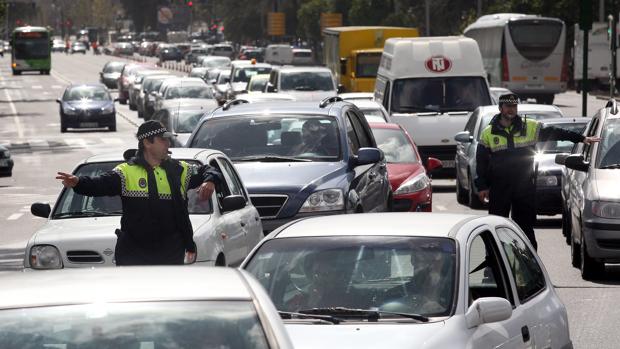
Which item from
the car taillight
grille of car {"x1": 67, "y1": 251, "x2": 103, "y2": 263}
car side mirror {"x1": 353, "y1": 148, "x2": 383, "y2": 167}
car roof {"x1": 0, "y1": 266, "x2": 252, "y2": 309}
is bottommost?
the car taillight

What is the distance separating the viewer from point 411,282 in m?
7.80

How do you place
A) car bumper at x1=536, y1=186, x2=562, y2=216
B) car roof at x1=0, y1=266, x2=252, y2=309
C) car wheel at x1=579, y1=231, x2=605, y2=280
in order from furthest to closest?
car bumper at x1=536, y1=186, x2=562, y2=216, car wheel at x1=579, y1=231, x2=605, y2=280, car roof at x1=0, y1=266, x2=252, y2=309

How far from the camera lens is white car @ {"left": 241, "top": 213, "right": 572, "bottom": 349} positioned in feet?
23.9

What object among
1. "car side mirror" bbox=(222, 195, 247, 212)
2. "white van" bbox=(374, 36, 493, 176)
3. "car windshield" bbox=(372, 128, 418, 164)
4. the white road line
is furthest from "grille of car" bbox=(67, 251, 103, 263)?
"white van" bbox=(374, 36, 493, 176)

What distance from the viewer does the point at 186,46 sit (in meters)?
149

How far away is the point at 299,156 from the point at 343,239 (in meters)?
7.79

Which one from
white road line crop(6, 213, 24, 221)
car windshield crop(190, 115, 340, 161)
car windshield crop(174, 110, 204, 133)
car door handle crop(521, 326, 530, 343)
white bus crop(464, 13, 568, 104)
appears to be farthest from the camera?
white bus crop(464, 13, 568, 104)

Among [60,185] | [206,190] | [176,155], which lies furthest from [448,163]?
[206,190]

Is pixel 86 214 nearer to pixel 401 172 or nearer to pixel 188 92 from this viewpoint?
pixel 401 172

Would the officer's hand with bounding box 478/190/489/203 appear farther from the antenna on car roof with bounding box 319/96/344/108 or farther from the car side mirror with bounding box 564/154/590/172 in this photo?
the antenna on car roof with bounding box 319/96/344/108

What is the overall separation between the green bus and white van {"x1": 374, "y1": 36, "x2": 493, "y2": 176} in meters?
70.3

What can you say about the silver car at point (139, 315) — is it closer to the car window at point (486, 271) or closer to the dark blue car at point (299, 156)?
the car window at point (486, 271)

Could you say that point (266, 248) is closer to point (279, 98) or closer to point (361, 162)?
point (361, 162)

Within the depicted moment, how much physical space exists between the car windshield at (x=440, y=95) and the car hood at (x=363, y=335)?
23175 millimetres
